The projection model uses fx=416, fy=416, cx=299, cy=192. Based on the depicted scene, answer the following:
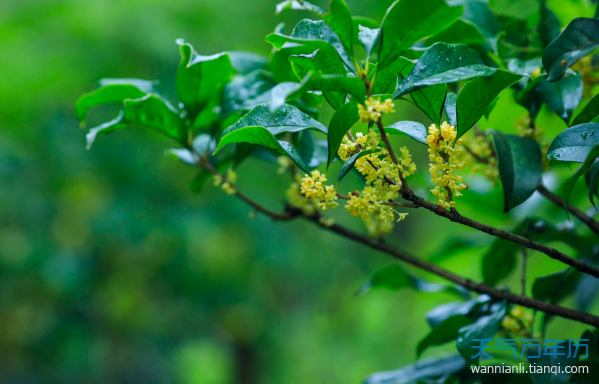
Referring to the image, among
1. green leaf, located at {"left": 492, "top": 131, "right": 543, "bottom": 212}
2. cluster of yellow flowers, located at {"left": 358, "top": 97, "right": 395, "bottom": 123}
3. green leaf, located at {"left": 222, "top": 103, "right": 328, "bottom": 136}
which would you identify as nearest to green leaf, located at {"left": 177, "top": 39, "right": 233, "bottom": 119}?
green leaf, located at {"left": 222, "top": 103, "right": 328, "bottom": 136}

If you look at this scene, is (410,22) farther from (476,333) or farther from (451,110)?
(476,333)

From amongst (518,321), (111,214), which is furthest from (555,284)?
(111,214)

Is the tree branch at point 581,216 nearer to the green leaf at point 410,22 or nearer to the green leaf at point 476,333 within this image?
the green leaf at point 476,333

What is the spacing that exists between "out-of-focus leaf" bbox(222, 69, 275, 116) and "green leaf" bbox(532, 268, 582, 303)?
0.47 metres

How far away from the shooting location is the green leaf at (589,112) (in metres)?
0.48

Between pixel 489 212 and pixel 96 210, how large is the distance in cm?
215

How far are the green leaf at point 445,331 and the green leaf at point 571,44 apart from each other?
1.11 feet

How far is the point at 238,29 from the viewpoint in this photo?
2480mm

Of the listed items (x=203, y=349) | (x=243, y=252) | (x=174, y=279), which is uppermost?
(x=174, y=279)

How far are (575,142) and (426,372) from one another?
0.42m

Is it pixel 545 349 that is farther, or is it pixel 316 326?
pixel 316 326

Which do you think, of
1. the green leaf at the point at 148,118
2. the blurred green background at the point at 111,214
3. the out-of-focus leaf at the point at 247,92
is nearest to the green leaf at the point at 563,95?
the out-of-focus leaf at the point at 247,92

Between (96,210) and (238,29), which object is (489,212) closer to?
(238,29)

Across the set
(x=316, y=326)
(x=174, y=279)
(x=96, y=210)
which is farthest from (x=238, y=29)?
(x=316, y=326)
